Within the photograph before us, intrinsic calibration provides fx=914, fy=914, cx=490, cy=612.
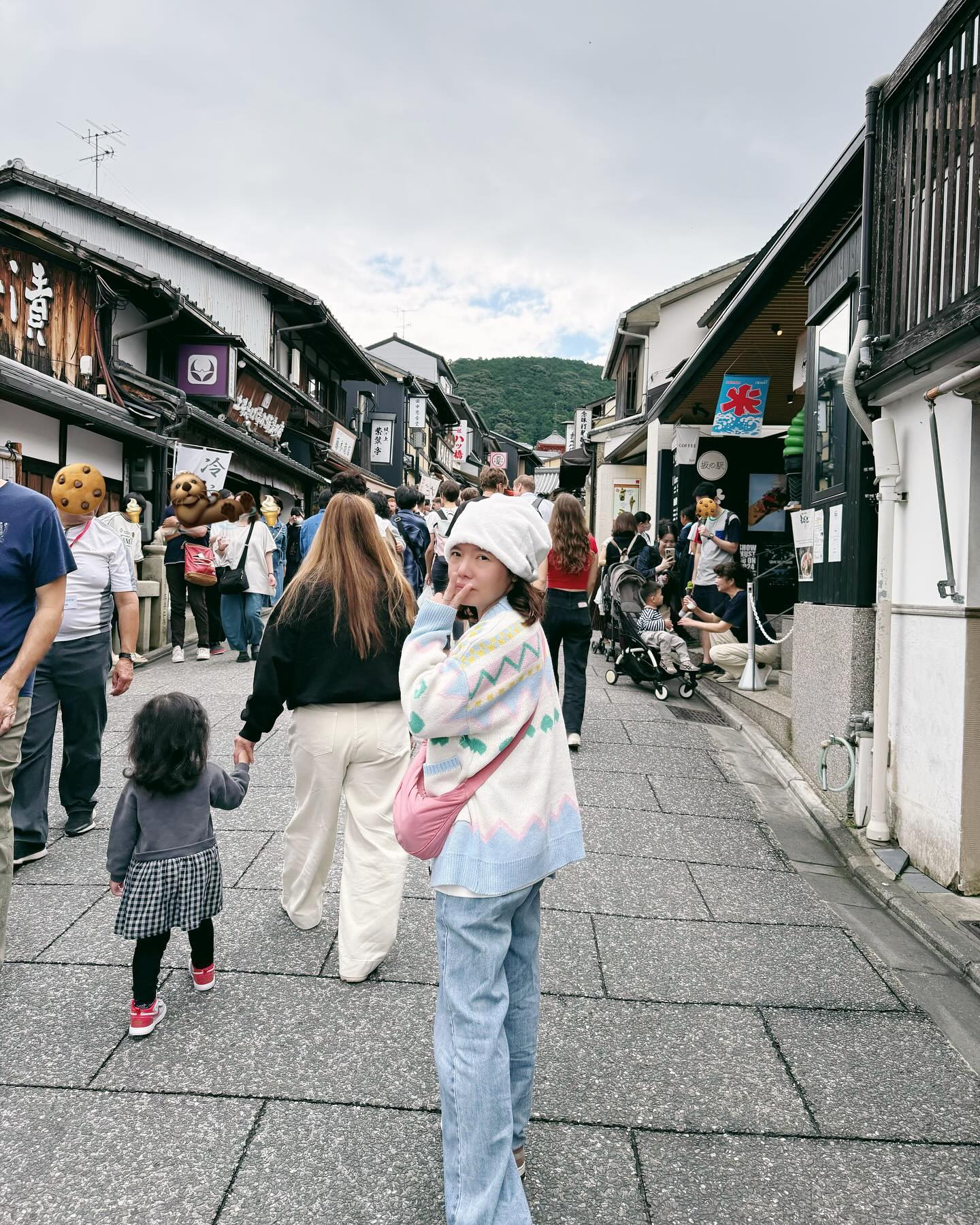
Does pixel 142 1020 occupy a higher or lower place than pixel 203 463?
lower

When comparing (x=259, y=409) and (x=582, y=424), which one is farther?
(x=582, y=424)

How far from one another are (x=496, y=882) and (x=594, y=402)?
112 ft

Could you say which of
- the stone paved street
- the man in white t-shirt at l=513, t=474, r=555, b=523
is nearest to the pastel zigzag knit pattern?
the stone paved street

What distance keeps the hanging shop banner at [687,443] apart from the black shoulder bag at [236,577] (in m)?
7.91

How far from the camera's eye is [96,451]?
13.3 m

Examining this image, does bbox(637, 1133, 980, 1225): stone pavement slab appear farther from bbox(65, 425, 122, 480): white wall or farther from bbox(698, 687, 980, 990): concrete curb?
bbox(65, 425, 122, 480): white wall

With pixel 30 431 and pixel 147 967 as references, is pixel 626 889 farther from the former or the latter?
pixel 30 431

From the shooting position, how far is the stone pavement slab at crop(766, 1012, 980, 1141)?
269cm

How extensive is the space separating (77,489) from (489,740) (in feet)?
11.9

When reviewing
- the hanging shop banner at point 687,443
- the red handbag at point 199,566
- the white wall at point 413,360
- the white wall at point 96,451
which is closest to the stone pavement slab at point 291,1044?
the red handbag at point 199,566

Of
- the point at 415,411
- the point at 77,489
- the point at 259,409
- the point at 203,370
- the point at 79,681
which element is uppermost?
the point at 415,411

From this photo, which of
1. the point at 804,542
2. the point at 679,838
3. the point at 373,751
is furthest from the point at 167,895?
the point at 804,542

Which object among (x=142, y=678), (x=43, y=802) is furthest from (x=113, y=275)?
(x=43, y=802)

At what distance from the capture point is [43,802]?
15.3 ft
